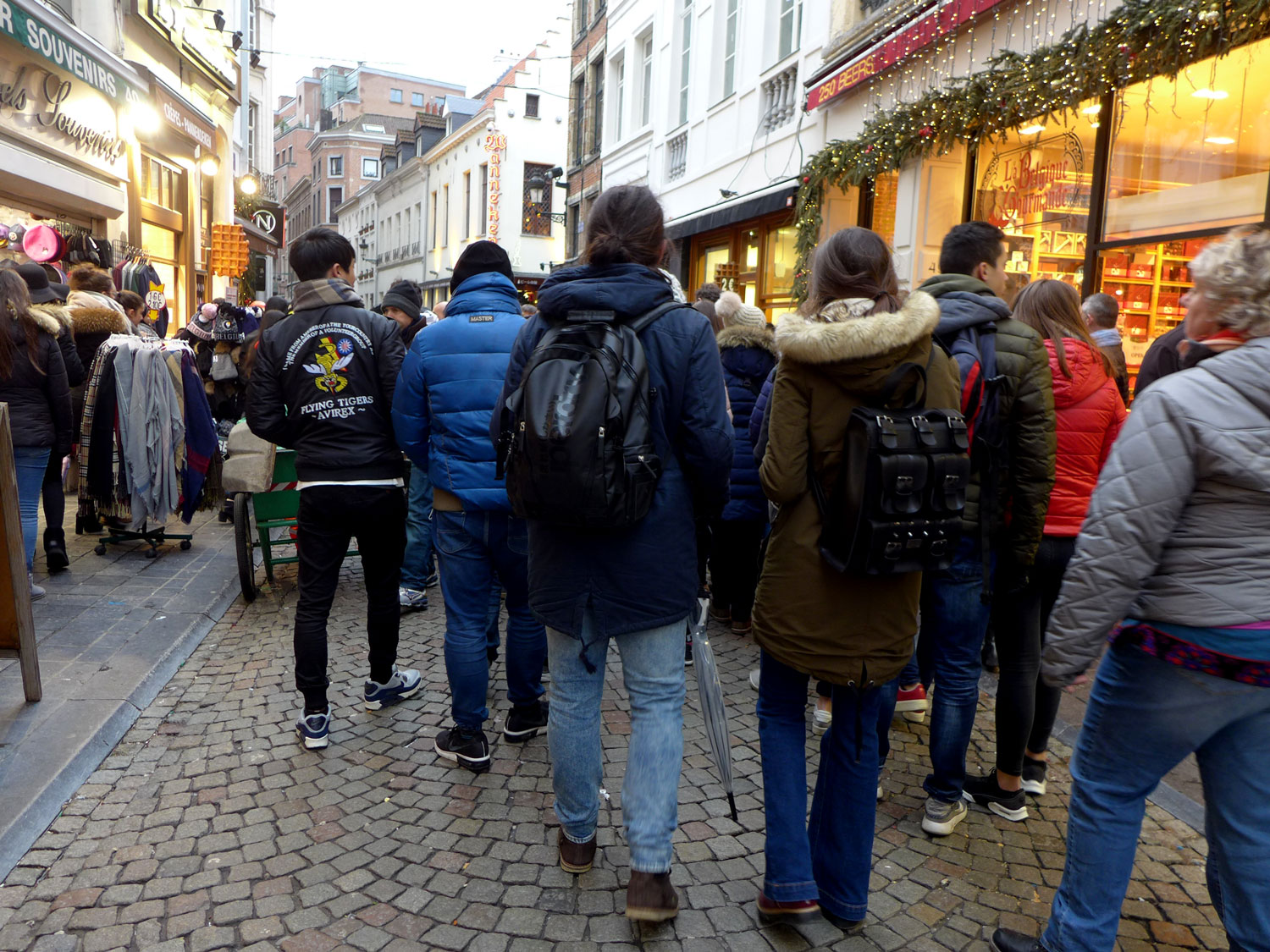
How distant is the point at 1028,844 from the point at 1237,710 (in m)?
1.47

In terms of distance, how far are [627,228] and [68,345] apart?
4.71 meters

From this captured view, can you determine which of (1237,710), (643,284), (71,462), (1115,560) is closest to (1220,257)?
(1115,560)

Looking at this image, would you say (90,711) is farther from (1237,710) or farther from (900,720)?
(1237,710)

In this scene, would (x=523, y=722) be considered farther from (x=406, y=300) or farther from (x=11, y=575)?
(x=406, y=300)

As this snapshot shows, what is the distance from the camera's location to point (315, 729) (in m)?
3.77

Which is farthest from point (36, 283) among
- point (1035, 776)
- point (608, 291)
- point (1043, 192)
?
point (1043, 192)

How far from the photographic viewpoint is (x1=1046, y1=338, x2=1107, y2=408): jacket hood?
3.26 metres

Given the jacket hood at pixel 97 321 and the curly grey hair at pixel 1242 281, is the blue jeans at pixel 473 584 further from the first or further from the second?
the jacket hood at pixel 97 321

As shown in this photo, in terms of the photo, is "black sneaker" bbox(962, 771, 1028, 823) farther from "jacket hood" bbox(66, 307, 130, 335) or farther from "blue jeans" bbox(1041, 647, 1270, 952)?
"jacket hood" bbox(66, 307, 130, 335)

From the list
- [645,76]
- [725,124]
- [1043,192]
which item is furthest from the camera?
[645,76]

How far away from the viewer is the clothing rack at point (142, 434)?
6.25m

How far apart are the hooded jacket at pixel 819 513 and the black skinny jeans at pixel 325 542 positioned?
6.09 ft

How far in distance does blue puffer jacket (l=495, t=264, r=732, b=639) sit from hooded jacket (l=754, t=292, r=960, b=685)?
0.20 metres

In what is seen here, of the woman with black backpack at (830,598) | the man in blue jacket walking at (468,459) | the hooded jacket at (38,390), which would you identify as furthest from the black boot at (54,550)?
the woman with black backpack at (830,598)
